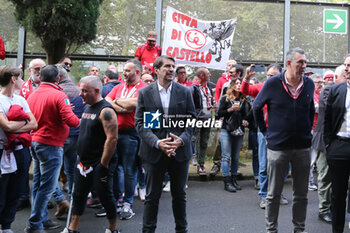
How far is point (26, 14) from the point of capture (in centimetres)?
771

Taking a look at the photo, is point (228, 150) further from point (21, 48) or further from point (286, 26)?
point (21, 48)

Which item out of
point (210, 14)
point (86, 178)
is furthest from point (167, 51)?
point (86, 178)

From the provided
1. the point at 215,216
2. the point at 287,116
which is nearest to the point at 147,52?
the point at 215,216

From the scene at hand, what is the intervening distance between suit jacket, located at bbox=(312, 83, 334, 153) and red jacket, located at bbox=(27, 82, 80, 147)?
120 inches

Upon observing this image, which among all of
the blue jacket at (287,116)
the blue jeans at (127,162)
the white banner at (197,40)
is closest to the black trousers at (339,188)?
the blue jacket at (287,116)

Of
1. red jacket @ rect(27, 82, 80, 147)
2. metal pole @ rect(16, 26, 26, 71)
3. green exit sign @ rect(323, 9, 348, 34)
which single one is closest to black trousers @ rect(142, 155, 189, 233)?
red jacket @ rect(27, 82, 80, 147)

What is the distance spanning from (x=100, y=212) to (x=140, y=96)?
2243 mm

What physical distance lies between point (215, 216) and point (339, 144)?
2.11 metres

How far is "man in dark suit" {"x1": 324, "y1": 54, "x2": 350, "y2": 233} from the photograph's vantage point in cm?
432

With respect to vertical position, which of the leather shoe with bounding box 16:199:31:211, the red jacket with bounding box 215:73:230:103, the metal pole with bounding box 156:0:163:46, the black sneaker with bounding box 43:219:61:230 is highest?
the metal pole with bounding box 156:0:163:46

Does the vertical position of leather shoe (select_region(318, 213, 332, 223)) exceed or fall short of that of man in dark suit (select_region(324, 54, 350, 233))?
it falls short

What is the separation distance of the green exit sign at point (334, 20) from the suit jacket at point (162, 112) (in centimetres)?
718

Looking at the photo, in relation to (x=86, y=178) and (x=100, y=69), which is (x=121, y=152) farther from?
(x=100, y=69)

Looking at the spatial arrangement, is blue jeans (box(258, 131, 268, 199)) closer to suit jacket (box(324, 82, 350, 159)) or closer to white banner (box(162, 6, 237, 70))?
suit jacket (box(324, 82, 350, 159))
